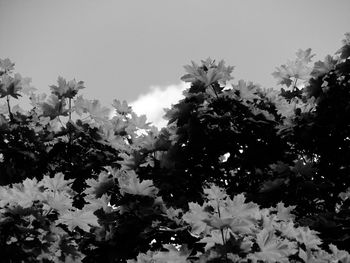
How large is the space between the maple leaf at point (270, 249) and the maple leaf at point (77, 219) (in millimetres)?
1577

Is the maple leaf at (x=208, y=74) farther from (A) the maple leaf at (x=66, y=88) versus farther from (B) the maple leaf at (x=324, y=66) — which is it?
(A) the maple leaf at (x=66, y=88)

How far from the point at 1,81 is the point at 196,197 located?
11.0 feet

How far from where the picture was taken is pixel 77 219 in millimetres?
3217

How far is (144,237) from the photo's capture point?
353 centimetres

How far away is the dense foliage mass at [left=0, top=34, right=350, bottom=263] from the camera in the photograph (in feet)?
10.3

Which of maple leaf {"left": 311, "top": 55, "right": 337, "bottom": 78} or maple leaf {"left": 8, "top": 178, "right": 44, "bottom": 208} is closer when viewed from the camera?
maple leaf {"left": 8, "top": 178, "right": 44, "bottom": 208}

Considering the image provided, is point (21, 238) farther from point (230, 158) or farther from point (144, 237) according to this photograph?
point (230, 158)

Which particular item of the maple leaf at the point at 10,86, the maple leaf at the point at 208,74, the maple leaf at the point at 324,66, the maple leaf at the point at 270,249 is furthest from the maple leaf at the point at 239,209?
the maple leaf at the point at 10,86

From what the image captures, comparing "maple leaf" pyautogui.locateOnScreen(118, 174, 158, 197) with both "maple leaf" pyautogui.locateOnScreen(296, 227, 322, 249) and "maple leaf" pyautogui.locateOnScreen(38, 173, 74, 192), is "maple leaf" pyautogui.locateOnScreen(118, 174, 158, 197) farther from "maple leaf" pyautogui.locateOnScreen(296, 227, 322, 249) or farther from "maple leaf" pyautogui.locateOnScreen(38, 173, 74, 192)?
"maple leaf" pyautogui.locateOnScreen(296, 227, 322, 249)

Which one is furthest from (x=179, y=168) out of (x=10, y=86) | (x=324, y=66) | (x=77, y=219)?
(x=10, y=86)

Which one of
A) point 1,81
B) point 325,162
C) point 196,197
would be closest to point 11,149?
point 1,81

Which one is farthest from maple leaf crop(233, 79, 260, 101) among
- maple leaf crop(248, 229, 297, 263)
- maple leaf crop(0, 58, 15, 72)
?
maple leaf crop(0, 58, 15, 72)

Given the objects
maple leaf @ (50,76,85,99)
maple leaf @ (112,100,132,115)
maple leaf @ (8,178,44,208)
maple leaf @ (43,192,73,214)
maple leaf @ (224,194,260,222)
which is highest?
maple leaf @ (112,100,132,115)

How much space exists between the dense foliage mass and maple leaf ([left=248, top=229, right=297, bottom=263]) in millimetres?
161
